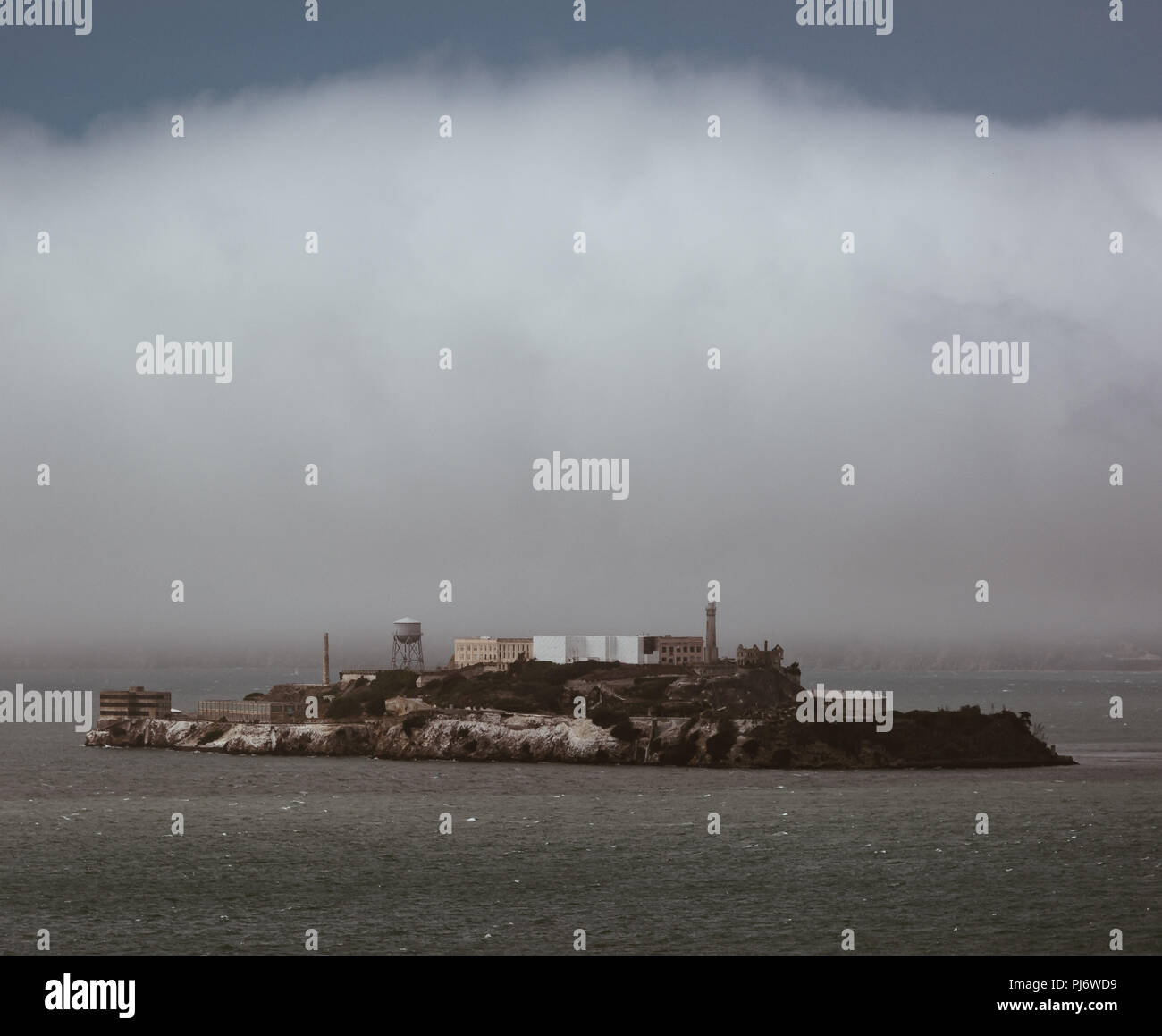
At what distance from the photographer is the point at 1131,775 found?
10794 centimetres

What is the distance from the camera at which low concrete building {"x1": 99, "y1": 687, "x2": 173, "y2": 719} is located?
158m

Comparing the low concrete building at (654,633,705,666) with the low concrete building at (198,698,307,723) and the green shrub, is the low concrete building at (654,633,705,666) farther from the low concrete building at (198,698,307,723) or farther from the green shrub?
the low concrete building at (198,698,307,723)

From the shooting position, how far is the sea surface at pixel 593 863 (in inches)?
1996

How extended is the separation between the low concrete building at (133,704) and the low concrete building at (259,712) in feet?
22.6

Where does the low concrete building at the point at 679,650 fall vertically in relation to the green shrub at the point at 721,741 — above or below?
above

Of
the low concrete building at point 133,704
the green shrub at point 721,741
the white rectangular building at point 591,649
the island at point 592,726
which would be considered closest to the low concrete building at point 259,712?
the island at point 592,726

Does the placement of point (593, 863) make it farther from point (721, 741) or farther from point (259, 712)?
point (259, 712)

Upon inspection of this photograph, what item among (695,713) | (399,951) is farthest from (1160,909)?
(695,713)

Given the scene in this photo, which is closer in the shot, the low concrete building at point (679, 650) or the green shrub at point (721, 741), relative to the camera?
the green shrub at point (721, 741)

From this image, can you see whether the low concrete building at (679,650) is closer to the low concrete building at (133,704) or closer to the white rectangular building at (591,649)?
A: the white rectangular building at (591,649)

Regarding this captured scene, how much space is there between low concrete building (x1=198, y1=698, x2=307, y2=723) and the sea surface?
3579cm

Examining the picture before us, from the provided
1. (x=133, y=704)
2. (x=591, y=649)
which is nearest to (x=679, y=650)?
(x=591, y=649)

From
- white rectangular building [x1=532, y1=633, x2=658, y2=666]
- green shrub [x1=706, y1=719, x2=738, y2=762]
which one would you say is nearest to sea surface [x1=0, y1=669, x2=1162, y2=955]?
green shrub [x1=706, y1=719, x2=738, y2=762]
